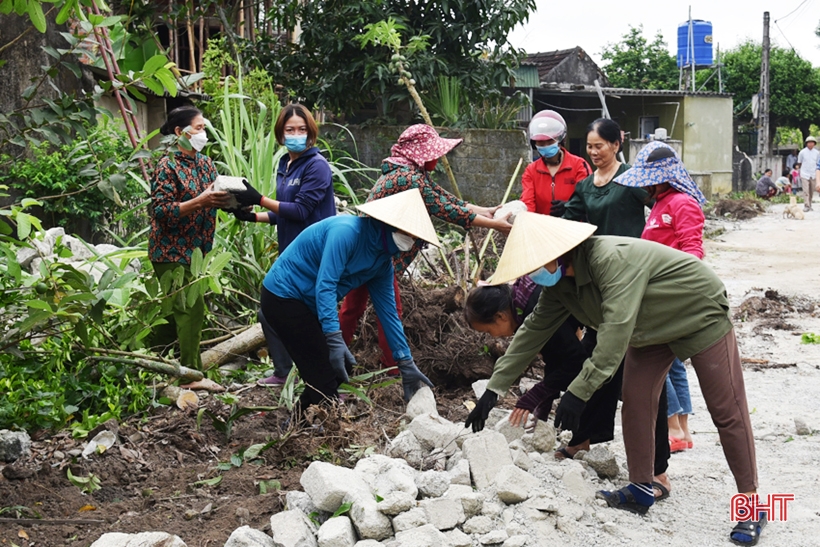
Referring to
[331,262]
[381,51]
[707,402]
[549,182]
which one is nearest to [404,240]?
[331,262]

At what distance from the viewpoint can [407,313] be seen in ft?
17.9

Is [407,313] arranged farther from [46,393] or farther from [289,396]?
[46,393]

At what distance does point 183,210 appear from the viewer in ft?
15.1

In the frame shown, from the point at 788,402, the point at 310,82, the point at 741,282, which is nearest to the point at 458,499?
the point at 788,402

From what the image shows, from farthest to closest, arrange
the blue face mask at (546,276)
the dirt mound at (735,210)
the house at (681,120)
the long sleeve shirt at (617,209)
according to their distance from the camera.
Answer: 1. the house at (681,120)
2. the dirt mound at (735,210)
3. the long sleeve shirt at (617,209)
4. the blue face mask at (546,276)

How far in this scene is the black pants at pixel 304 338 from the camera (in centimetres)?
392

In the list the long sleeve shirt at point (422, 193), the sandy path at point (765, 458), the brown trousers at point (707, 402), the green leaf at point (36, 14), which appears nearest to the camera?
the green leaf at point (36, 14)

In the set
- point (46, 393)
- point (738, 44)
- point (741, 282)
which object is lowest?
point (741, 282)

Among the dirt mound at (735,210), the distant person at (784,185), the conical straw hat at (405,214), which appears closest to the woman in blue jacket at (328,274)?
the conical straw hat at (405,214)

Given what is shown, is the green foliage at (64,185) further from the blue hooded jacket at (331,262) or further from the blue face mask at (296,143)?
the blue hooded jacket at (331,262)

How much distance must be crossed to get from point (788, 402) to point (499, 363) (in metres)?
2.53

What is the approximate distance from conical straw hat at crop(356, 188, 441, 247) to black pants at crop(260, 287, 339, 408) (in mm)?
585

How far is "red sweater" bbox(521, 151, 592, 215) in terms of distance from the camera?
5.10m

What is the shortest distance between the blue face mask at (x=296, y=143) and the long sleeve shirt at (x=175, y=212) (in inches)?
21.3
